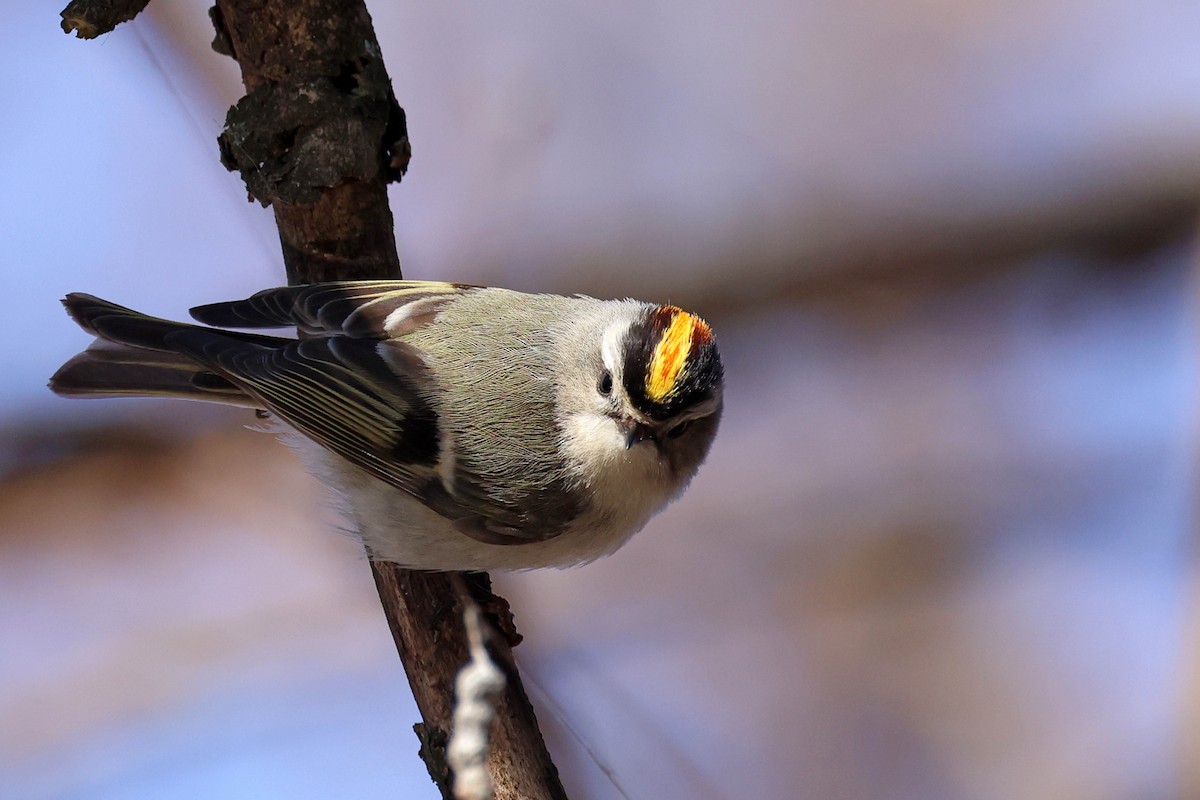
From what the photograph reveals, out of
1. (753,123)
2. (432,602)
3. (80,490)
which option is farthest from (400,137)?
(80,490)

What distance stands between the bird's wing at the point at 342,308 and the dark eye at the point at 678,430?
500mm

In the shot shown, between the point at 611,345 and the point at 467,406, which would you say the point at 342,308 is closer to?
the point at 467,406

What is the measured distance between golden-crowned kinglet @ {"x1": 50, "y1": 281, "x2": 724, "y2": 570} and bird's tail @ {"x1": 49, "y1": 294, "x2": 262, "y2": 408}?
0.01 metres

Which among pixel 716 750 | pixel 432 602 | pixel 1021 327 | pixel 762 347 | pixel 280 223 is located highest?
pixel 1021 327

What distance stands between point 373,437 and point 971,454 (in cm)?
203

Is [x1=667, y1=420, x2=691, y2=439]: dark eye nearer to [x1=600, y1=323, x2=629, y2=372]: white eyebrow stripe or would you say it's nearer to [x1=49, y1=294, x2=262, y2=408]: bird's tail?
[x1=600, y1=323, x2=629, y2=372]: white eyebrow stripe

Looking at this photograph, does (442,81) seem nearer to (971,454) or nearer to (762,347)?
(762,347)

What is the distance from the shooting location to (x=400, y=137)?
195 cm

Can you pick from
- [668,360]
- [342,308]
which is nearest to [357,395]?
[342,308]

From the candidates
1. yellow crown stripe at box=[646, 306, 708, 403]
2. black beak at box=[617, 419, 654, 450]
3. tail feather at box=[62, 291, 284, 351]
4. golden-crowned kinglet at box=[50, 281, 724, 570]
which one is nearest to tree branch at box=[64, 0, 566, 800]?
golden-crowned kinglet at box=[50, 281, 724, 570]

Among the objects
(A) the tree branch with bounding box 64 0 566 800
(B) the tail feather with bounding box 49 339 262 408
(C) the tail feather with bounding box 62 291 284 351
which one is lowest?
(B) the tail feather with bounding box 49 339 262 408

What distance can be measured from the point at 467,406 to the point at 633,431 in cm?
31

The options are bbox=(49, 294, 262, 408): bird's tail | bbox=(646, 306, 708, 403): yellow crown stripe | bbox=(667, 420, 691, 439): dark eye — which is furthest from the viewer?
bbox=(49, 294, 262, 408): bird's tail

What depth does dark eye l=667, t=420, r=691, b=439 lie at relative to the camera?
1.84 metres
